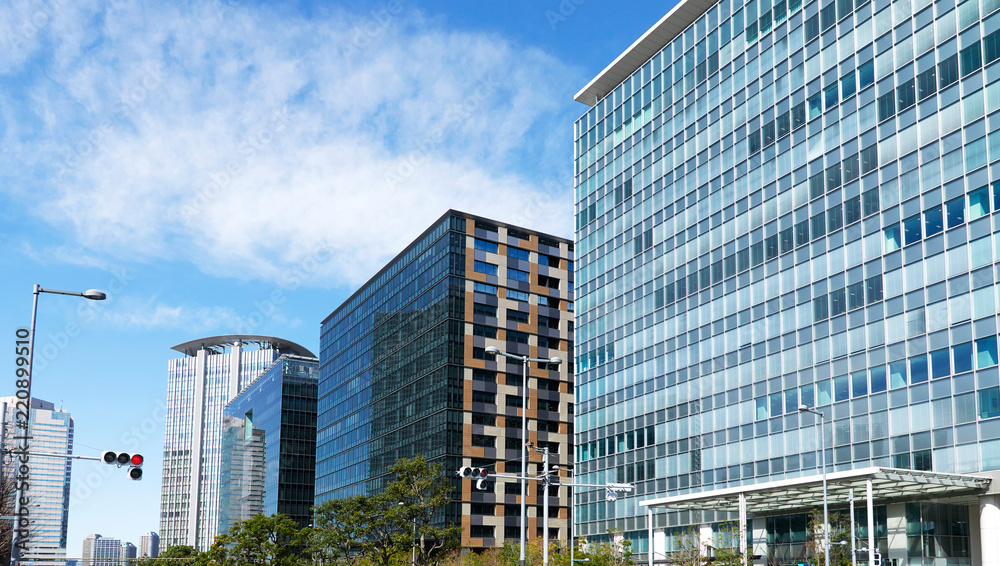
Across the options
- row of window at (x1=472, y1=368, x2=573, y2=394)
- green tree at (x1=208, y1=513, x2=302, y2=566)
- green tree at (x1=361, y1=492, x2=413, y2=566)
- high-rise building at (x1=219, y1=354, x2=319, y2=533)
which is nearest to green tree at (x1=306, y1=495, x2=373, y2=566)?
green tree at (x1=361, y1=492, x2=413, y2=566)

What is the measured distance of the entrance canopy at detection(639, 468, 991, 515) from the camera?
157 ft

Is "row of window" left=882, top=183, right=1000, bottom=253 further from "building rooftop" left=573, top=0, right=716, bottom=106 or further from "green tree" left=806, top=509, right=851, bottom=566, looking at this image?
"building rooftop" left=573, top=0, right=716, bottom=106

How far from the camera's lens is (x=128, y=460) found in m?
32.5

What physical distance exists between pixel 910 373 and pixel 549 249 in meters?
68.1

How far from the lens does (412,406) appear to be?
382 ft

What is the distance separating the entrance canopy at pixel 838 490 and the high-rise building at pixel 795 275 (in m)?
0.21

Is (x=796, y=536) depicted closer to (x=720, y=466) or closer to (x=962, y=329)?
(x=720, y=466)

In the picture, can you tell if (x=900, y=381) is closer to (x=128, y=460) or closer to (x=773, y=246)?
(x=773, y=246)

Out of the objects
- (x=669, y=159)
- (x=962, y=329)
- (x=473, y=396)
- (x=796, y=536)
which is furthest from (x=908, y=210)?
(x=473, y=396)

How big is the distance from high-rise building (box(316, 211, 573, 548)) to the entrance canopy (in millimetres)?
45050

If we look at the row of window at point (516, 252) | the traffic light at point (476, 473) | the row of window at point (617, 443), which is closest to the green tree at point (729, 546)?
the row of window at point (617, 443)

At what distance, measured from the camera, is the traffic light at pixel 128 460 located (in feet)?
105

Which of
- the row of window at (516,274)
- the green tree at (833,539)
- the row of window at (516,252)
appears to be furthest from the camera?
the row of window at (516,252)

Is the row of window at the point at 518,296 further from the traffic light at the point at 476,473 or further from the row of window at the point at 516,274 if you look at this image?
the traffic light at the point at 476,473
